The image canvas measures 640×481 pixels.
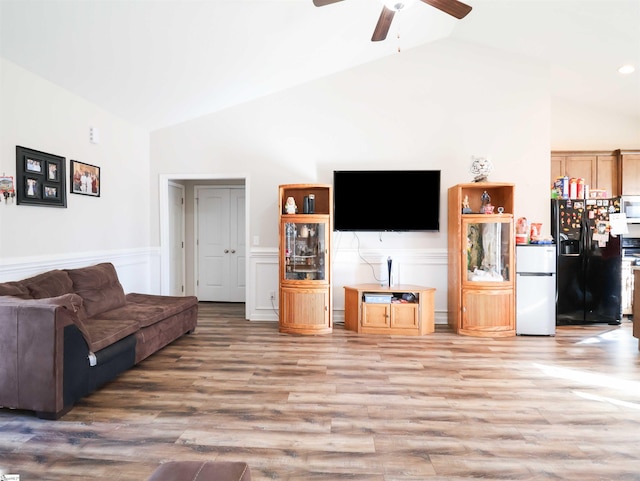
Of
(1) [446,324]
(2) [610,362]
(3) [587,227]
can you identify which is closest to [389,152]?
(1) [446,324]

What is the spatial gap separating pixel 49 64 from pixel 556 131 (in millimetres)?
6569

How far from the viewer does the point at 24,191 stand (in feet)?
10.4

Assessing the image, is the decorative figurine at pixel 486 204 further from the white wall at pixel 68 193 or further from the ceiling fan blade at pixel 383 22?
the white wall at pixel 68 193

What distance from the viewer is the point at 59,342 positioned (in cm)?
234

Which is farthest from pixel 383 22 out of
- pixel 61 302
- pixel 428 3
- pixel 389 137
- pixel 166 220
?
pixel 166 220

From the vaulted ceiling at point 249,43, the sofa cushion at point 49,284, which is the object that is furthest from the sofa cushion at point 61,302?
the vaulted ceiling at point 249,43

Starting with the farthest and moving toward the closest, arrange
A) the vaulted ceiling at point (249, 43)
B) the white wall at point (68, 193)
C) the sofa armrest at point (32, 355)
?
the white wall at point (68, 193), the vaulted ceiling at point (249, 43), the sofa armrest at point (32, 355)

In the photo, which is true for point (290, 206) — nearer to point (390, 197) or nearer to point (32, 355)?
point (390, 197)

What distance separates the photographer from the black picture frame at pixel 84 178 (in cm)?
377

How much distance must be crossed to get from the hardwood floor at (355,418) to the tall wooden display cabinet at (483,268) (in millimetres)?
575

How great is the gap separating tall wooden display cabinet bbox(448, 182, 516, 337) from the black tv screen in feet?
1.05

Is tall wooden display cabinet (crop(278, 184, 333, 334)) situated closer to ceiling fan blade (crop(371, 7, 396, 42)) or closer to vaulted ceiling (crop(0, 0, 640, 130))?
vaulted ceiling (crop(0, 0, 640, 130))

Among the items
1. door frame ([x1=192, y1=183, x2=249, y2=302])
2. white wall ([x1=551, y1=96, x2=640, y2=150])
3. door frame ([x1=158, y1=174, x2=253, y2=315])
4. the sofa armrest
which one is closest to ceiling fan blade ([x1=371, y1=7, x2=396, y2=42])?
door frame ([x1=158, y1=174, x2=253, y2=315])

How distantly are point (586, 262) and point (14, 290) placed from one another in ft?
20.2
